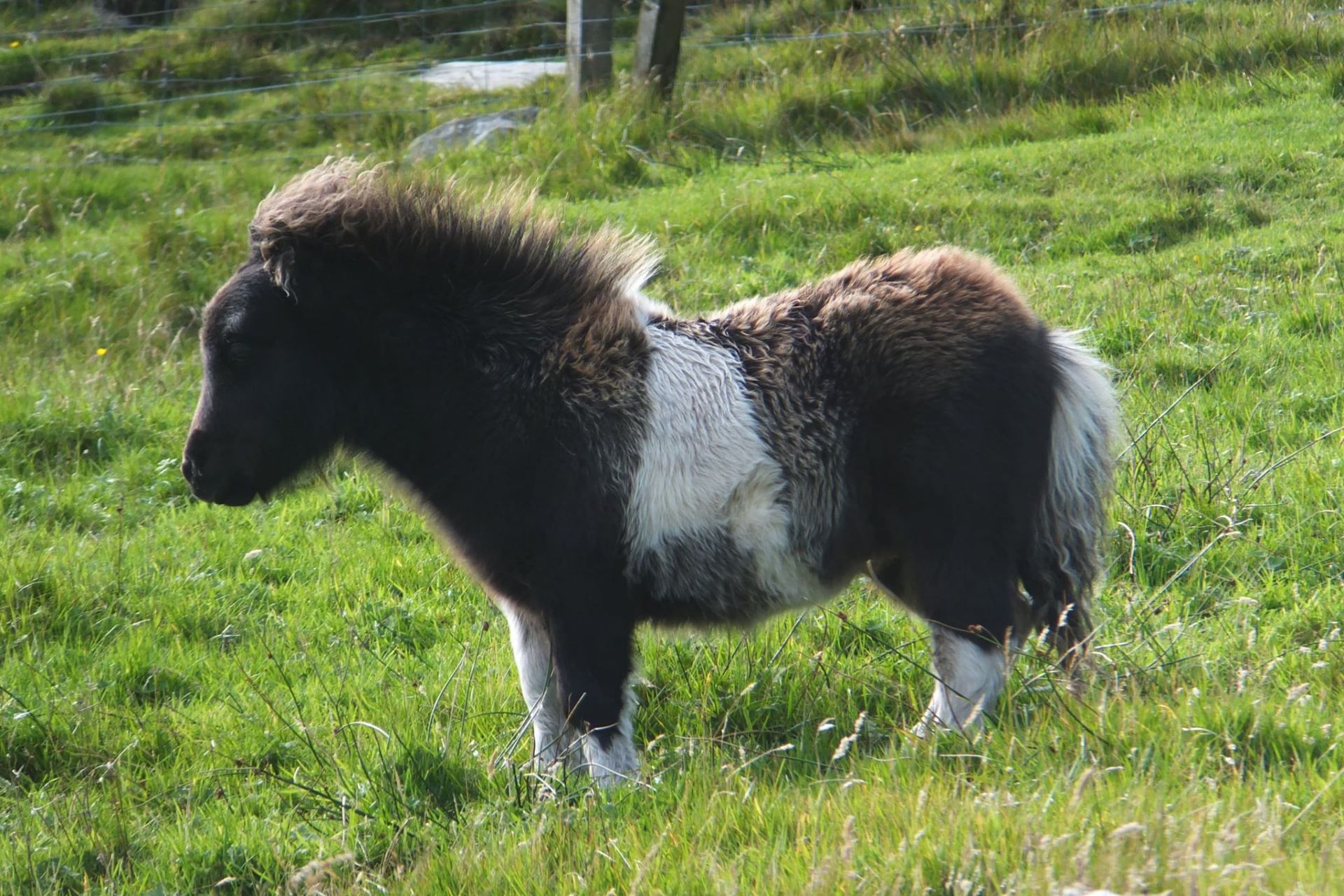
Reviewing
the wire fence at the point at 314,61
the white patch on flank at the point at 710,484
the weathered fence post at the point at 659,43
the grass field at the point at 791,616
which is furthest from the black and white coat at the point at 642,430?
the wire fence at the point at 314,61

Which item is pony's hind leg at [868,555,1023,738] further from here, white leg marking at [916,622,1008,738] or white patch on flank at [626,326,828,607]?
white patch on flank at [626,326,828,607]

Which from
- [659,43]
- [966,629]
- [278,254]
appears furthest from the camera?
[659,43]

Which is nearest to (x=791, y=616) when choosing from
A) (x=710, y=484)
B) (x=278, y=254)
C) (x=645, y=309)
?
(x=710, y=484)

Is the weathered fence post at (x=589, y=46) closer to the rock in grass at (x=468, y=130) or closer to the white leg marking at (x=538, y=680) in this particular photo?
the rock in grass at (x=468, y=130)

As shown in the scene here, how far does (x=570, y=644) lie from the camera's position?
12.3 feet

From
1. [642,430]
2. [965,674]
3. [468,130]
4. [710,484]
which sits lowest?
[965,674]

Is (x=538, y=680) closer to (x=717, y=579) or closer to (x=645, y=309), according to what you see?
(x=717, y=579)

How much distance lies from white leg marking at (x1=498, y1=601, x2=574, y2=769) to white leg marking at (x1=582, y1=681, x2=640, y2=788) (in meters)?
0.19

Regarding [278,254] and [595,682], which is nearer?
[595,682]

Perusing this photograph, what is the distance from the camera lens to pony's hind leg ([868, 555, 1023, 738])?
374 cm

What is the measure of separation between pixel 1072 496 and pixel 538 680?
179 cm

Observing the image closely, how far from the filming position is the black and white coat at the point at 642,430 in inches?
149

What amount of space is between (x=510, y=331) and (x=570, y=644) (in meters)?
1.03

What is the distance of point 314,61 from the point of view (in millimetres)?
15578
